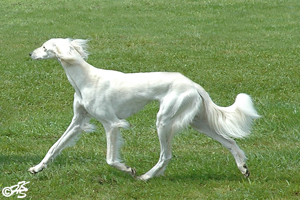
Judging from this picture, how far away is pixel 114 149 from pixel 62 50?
1.17 metres

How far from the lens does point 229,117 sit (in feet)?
19.5

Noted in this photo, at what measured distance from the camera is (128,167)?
5848 mm

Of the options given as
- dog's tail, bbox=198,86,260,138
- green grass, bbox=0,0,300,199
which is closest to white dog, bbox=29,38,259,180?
dog's tail, bbox=198,86,260,138

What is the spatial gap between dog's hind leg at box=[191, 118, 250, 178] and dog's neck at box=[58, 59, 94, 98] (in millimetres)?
1216

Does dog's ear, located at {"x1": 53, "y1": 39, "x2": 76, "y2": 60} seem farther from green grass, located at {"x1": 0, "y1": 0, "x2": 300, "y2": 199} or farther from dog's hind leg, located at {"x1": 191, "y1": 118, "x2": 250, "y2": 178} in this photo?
dog's hind leg, located at {"x1": 191, "y1": 118, "x2": 250, "y2": 178}

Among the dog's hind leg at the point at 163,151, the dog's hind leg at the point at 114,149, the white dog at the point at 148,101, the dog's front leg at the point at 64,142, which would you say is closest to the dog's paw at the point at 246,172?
the white dog at the point at 148,101

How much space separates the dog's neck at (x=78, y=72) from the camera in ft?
19.7

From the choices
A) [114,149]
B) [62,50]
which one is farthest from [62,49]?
[114,149]

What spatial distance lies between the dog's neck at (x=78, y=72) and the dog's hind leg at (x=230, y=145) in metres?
1.22

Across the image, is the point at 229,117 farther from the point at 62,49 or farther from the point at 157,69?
the point at 157,69

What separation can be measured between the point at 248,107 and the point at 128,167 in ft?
4.51

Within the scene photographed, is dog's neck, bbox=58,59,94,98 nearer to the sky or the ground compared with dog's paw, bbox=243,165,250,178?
nearer to the sky

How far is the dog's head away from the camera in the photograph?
19.9 ft

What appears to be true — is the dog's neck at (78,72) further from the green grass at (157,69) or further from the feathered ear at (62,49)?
the green grass at (157,69)
